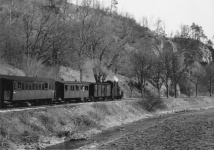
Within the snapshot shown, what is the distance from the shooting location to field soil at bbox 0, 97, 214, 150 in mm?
22984

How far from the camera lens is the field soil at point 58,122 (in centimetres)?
2298

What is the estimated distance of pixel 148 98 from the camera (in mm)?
53500

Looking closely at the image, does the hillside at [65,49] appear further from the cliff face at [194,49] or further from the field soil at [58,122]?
the cliff face at [194,49]

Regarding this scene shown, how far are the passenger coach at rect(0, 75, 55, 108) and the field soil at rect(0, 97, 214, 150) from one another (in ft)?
8.70

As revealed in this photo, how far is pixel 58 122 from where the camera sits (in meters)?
29.8

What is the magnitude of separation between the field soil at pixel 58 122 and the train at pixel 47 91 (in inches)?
109

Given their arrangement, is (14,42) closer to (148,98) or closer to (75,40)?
(75,40)

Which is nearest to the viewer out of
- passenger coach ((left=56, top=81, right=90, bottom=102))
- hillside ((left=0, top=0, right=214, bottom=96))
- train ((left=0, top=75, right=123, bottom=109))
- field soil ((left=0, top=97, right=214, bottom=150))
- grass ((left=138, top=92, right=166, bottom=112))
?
field soil ((left=0, top=97, right=214, bottom=150))

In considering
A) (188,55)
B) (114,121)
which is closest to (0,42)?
(114,121)

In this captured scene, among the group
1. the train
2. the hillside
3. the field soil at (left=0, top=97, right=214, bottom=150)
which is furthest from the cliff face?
the field soil at (left=0, top=97, right=214, bottom=150)

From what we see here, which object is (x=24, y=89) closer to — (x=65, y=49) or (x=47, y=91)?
(x=47, y=91)

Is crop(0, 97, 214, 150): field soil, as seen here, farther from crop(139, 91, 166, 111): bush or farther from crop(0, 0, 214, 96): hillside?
crop(0, 0, 214, 96): hillside

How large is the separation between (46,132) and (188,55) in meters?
121

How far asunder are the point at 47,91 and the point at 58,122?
302 inches
